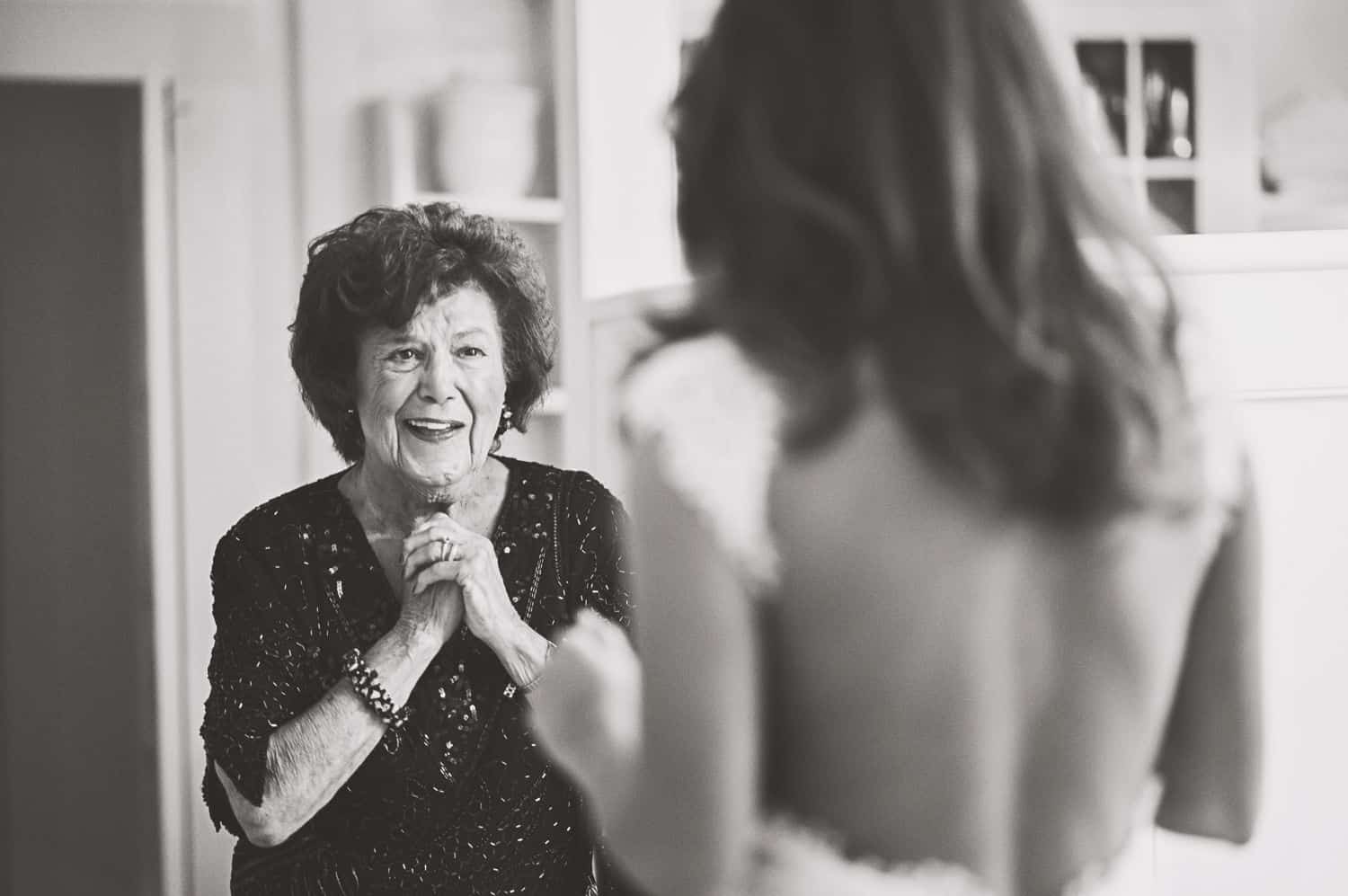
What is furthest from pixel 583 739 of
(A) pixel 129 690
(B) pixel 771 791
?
(A) pixel 129 690

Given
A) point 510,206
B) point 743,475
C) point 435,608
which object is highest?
point 510,206

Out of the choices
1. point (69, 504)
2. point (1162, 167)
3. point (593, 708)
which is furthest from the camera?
point (1162, 167)

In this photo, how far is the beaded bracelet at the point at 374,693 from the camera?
1.45 metres

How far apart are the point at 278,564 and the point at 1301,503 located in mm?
Result: 1314

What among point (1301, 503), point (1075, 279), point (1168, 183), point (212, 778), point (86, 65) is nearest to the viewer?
point (1075, 279)

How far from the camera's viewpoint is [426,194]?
2855 millimetres

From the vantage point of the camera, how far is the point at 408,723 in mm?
1482

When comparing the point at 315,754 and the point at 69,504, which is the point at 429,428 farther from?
the point at 69,504

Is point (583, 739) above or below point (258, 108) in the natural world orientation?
below

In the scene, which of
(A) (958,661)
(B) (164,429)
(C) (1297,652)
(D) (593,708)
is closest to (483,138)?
(B) (164,429)

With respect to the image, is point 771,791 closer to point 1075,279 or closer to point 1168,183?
point 1075,279

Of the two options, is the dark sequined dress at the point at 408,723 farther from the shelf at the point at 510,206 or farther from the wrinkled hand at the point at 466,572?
the shelf at the point at 510,206

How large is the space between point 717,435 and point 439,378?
2.85 feet

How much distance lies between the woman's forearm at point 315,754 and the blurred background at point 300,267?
32.2 inches
